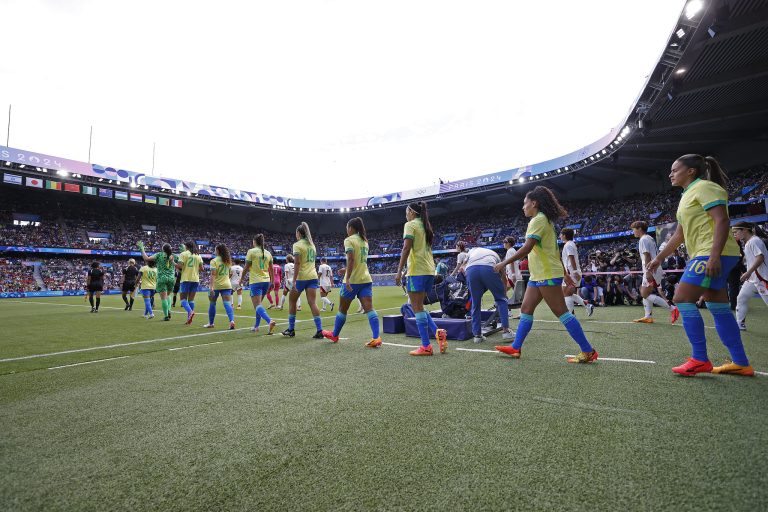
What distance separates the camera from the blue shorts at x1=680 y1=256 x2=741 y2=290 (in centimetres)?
301

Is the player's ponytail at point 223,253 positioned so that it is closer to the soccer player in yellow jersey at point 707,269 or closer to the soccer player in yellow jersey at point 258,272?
the soccer player in yellow jersey at point 258,272

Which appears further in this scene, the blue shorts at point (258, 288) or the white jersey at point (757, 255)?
the blue shorts at point (258, 288)

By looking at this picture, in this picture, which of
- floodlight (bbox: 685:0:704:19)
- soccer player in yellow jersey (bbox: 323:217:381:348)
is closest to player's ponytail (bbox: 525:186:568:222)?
soccer player in yellow jersey (bbox: 323:217:381:348)

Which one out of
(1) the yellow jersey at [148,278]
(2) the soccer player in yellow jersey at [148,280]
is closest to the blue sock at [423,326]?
(2) the soccer player in yellow jersey at [148,280]

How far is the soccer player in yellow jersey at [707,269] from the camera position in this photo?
297 cm

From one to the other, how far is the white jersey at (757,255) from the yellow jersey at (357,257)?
565 cm

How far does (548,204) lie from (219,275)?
639 cm

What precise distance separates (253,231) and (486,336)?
4665 cm

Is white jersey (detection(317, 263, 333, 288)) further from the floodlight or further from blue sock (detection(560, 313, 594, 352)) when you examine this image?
the floodlight

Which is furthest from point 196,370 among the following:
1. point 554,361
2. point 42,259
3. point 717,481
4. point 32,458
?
point 42,259

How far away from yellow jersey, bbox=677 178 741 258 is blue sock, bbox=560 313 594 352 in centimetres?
119

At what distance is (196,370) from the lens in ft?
12.7

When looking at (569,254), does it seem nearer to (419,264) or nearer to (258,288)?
(419,264)

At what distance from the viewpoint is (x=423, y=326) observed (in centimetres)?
450
